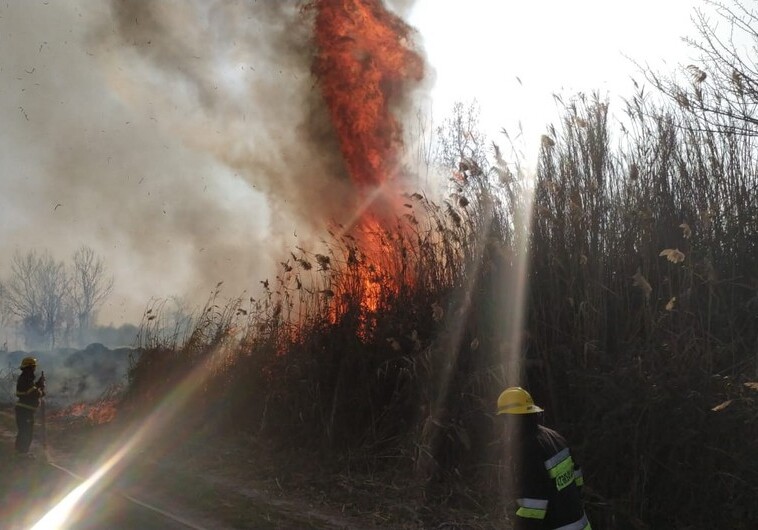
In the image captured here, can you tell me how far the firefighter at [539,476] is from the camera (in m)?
3.66

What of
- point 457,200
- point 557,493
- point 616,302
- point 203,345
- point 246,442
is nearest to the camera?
point 557,493

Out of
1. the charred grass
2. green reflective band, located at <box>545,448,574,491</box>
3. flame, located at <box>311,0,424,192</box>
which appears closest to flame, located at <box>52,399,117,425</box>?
the charred grass

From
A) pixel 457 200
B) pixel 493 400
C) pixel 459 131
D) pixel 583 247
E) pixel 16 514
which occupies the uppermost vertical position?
pixel 459 131

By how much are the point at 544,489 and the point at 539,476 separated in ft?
0.26

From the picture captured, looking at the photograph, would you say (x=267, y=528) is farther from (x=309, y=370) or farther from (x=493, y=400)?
(x=309, y=370)

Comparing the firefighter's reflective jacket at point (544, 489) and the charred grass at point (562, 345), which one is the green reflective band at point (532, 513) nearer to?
the firefighter's reflective jacket at point (544, 489)

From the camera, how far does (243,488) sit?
816 centimetres

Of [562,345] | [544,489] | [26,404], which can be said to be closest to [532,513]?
[544,489]

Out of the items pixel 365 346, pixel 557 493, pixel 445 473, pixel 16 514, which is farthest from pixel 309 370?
pixel 557 493

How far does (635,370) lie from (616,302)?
A: 48.9 inches

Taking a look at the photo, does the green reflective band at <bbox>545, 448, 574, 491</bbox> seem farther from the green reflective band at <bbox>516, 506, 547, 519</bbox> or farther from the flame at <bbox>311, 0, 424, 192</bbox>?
the flame at <bbox>311, 0, 424, 192</bbox>

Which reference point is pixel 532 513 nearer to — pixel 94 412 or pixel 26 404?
pixel 26 404

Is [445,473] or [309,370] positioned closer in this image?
[445,473]

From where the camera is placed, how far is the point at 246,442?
1016cm
